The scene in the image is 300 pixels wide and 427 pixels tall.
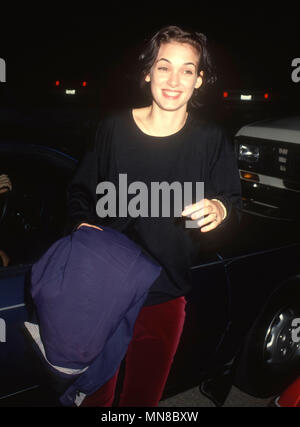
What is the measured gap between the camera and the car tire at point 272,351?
2447 millimetres

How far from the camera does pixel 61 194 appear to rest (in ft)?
7.35

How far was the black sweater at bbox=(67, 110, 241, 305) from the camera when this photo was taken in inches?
59.1

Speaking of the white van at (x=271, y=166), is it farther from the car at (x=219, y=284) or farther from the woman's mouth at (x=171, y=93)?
the woman's mouth at (x=171, y=93)

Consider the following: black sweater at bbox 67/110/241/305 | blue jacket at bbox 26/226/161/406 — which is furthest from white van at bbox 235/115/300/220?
blue jacket at bbox 26/226/161/406

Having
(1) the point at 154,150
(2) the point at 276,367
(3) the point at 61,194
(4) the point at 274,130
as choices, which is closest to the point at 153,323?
(1) the point at 154,150

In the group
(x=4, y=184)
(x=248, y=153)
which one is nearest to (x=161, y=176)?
(x=4, y=184)

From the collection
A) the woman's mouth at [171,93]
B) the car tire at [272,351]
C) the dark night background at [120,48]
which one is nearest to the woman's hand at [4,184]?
the woman's mouth at [171,93]

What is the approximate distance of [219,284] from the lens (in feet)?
6.82

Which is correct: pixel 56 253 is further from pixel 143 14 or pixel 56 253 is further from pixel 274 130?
pixel 143 14

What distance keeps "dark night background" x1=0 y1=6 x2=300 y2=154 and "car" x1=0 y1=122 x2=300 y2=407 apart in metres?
3.19

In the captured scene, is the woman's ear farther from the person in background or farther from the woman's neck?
the person in background

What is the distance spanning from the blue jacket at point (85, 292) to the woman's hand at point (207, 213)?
238 mm

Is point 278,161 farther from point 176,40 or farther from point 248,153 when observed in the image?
point 176,40

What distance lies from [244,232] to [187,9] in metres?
Result: 21.7
